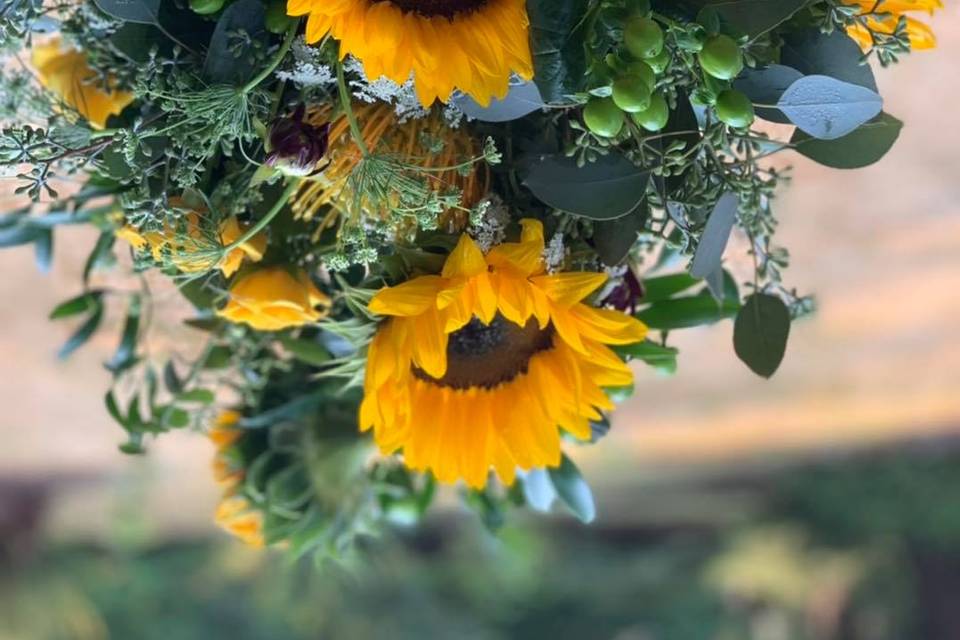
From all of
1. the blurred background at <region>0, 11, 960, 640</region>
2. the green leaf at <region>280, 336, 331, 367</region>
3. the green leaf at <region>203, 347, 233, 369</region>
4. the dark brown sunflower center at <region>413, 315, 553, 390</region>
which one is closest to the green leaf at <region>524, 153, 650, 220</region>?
the dark brown sunflower center at <region>413, 315, 553, 390</region>

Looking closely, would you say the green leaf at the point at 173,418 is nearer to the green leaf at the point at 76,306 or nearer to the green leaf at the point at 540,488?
the green leaf at the point at 76,306

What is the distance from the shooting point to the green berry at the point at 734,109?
46 centimetres

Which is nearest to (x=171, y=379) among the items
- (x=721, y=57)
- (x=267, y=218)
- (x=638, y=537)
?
(x=267, y=218)

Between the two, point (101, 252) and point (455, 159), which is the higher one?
point (455, 159)

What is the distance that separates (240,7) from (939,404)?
53.5 inches

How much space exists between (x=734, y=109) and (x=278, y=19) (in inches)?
9.3

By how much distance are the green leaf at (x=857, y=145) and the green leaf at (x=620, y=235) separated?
10cm

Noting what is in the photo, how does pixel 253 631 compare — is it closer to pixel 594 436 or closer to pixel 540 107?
pixel 594 436

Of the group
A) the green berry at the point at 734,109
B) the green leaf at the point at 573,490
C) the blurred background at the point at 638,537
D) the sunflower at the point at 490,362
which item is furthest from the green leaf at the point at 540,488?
the blurred background at the point at 638,537

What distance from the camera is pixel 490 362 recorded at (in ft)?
1.94

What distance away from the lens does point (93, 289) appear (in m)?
0.79

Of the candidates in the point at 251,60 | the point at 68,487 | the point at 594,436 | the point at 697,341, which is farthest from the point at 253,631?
the point at 251,60

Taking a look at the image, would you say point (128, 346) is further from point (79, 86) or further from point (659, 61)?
point (659, 61)

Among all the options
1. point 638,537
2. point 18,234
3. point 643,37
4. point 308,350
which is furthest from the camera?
point 638,537
